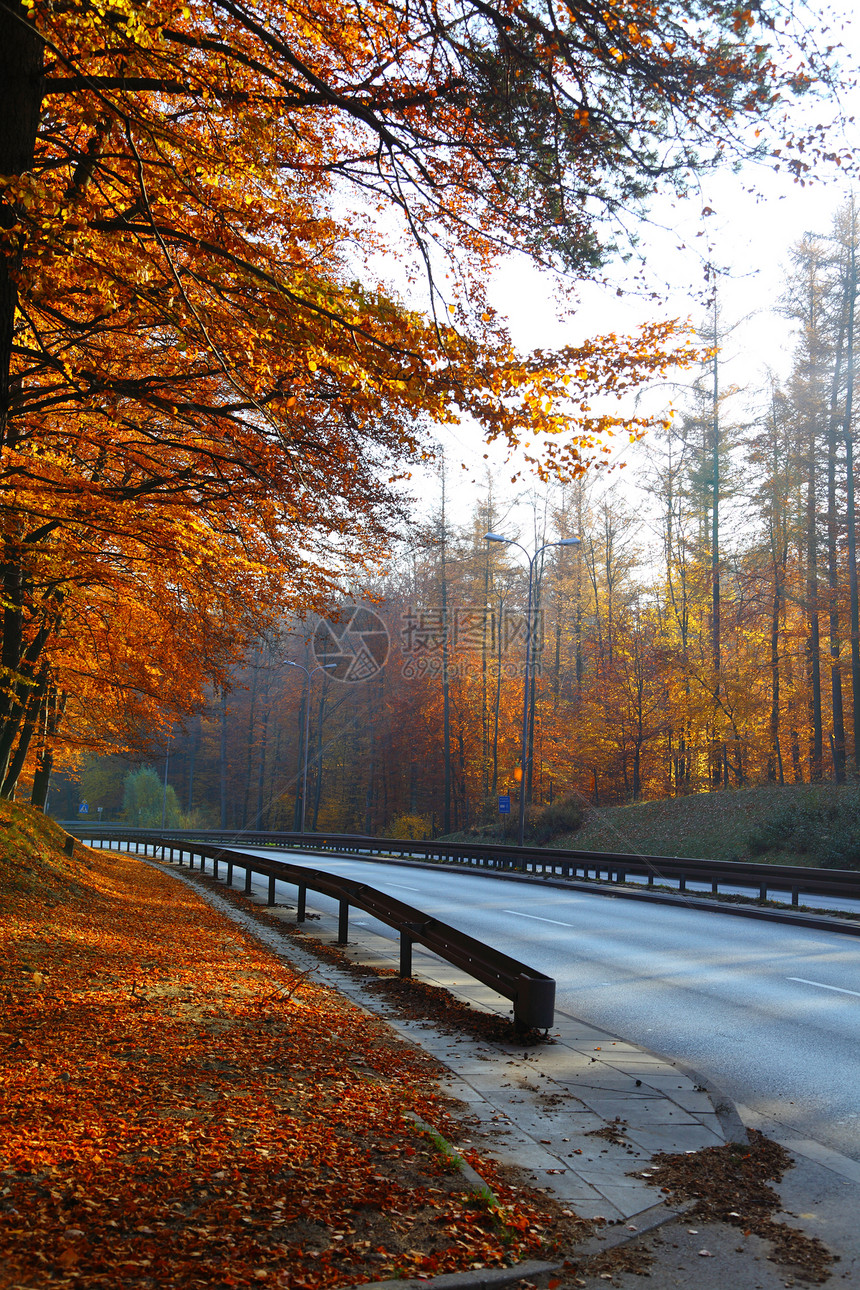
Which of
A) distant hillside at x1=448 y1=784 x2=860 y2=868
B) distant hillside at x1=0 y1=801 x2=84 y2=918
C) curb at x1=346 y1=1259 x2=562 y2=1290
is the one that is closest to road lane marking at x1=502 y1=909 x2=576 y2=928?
distant hillside at x1=0 y1=801 x2=84 y2=918

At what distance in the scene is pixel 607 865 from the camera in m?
22.0

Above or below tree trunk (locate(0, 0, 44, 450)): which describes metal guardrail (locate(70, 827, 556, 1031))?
below

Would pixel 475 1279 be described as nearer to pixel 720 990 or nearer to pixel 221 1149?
pixel 221 1149

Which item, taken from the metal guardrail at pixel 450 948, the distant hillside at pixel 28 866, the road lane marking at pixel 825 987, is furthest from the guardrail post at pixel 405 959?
the distant hillside at pixel 28 866

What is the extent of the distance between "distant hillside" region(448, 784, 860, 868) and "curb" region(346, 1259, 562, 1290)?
69.0 feet

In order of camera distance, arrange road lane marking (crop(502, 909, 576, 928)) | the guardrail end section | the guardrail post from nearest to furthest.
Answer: the guardrail end section, the guardrail post, road lane marking (crop(502, 909, 576, 928))

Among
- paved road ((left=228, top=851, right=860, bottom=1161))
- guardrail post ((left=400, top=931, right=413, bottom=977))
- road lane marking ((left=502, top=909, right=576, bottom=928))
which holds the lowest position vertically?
road lane marking ((left=502, top=909, right=576, bottom=928))

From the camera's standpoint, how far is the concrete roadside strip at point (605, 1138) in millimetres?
3424

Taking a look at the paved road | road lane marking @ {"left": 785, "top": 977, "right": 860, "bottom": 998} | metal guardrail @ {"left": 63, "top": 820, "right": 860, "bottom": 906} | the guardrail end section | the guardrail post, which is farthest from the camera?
metal guardrail @ {"left": 63, "top": 820, "right": 860, "bottom": 906}

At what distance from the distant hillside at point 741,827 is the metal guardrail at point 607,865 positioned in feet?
5.27

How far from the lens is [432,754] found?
54844 millimetres

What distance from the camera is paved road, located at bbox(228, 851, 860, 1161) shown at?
611cm

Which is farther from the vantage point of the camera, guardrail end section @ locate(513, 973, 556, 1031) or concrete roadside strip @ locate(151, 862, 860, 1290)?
guardrail end section @ locate(513, 973, 556, 1031)

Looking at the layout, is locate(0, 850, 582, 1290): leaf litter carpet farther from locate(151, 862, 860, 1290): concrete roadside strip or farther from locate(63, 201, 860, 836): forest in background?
locate(63, 201, 860, 836): forest in background
